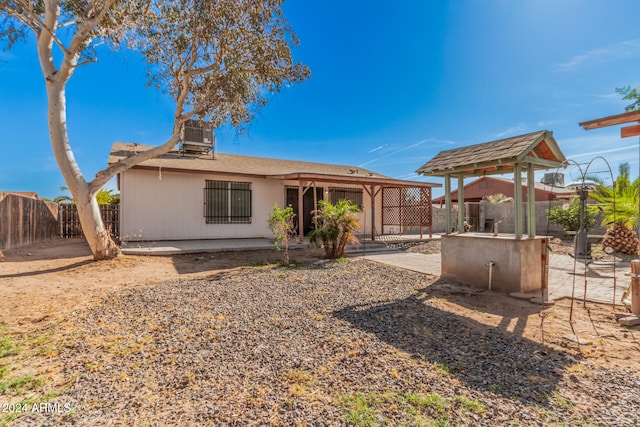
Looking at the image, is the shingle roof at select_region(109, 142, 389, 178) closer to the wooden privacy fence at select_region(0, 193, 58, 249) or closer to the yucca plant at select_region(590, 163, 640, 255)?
the wooden privacy fence at select_region(0, 193, 58, 249)

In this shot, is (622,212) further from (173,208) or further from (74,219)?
(74,219)

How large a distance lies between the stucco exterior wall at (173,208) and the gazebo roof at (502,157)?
7.11m

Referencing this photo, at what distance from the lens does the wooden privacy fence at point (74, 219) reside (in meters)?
12.6

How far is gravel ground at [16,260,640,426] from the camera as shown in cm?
188

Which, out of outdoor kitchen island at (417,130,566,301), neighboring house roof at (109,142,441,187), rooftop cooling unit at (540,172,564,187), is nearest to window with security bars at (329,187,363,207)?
neighboring house roof at (109,142,441,187)

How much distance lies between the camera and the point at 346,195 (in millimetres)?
13227

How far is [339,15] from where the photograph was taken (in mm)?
9977

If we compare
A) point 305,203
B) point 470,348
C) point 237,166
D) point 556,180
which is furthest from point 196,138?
point 470,348

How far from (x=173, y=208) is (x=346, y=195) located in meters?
6.93

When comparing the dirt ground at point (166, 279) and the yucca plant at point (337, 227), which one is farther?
the yucca plant at point (337, 227)

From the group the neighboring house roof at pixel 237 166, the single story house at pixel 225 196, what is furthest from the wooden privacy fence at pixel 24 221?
the neighboring house roof at pixel 237 166

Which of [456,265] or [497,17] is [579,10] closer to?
[497,17]

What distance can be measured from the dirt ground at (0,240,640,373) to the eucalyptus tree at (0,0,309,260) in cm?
114

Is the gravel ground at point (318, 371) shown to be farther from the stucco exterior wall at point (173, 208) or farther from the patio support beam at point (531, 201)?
the stucco exterior wall at point (173, 208)
